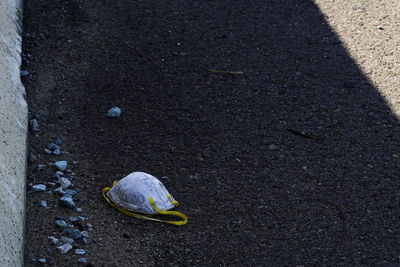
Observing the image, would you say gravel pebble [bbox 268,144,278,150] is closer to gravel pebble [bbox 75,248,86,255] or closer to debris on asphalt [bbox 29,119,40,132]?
gravel pebble [bbox 75,248,86,255]

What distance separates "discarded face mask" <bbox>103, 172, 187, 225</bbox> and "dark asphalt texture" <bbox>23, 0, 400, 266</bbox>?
5 centimetres

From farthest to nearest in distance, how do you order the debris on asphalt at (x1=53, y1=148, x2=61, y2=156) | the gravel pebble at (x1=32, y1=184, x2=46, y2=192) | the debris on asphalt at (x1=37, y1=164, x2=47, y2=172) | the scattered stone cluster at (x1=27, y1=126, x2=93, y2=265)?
the debris on asphalt at (x1=53, y1=148, x2=61, y2=156), the debris on asphalt at (x1=37, y1=164, x2=47, y2=172), the gravel pebble at (x1=32, y1=184, x2=46, y2=192), the scattered stone cluster at (x1=27, y1=126, x2=93, y2=265)

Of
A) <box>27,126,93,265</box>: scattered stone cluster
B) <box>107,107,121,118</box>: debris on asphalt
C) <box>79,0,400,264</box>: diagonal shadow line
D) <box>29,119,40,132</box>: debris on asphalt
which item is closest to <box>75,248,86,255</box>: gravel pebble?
<box>27,126,93,265</box>: scattered stone cluster

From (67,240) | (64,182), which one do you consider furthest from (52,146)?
(67,240)

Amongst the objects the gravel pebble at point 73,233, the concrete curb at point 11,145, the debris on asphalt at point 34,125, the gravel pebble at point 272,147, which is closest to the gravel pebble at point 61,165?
the concrete curb at point 11,145

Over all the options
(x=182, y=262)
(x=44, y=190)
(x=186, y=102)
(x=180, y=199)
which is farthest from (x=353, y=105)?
(x=44, y=190)

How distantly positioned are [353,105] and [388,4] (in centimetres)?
185

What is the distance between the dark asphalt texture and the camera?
2.63m

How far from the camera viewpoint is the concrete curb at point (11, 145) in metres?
2.23

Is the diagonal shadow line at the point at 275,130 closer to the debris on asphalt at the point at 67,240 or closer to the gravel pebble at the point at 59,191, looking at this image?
the gravel pebble at the point at 59,191

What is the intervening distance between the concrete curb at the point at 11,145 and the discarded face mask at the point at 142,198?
0.51m

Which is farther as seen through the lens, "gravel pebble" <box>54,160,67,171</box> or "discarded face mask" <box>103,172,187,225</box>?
"gravel pebble" <box>54,160,67,171</box>

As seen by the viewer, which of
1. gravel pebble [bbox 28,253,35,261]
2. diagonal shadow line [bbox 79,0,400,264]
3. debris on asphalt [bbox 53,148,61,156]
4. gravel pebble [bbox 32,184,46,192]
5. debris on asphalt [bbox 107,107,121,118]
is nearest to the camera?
gravel pebble [bbox 28,253,35,261]

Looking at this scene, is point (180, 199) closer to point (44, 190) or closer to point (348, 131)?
point (44, 190)
